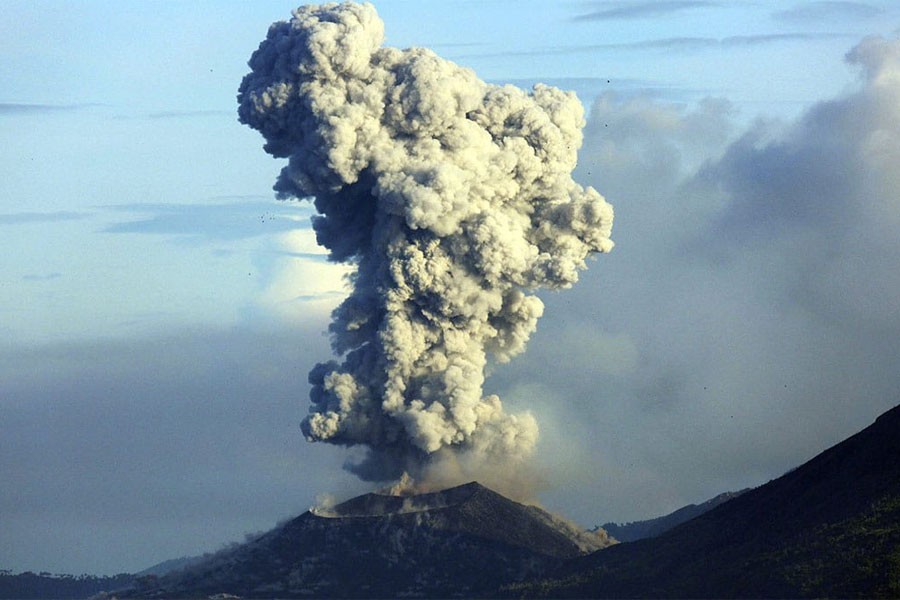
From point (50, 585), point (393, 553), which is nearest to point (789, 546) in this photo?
point (393, 553)

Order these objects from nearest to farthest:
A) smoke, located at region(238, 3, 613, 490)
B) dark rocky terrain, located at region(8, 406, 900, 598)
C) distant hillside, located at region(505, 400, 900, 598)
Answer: distant hillside, located at region(505, 400, 900, 598) → dark rocky terrain, located at region(8, 406, 900, 598) → smoke, located at region(238, 3, 613, 490)

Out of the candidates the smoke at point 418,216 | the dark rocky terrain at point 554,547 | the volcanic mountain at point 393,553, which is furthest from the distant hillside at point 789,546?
the smoke at point 418,216

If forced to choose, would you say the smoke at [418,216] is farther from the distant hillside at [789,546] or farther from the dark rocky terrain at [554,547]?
the distant hillside at [789,546]

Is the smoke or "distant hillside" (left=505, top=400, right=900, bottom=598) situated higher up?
the smoke

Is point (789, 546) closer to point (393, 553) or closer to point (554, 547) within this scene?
point (554, 547)

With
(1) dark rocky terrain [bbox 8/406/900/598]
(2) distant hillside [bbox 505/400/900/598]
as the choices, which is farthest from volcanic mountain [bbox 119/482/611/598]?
(2) distant hillside [bbox 505/400/900/598]

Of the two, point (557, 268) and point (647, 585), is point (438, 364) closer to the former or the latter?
point (557, 268)

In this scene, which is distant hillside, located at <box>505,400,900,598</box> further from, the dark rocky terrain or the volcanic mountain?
the volcanic mountain

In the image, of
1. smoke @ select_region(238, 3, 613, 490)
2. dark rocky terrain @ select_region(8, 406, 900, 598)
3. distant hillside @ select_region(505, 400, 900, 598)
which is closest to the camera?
distant hillside @ select_region(505, 400, 900, 598)
